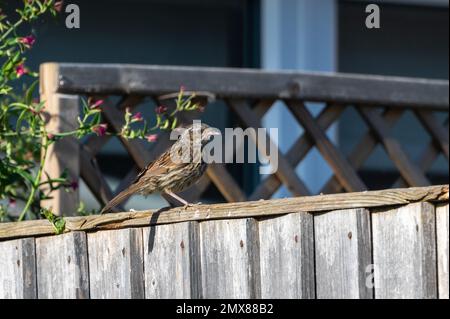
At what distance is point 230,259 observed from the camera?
3898 millimetres

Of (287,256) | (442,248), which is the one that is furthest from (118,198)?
(442,248)

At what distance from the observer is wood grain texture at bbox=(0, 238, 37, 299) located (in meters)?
4.33

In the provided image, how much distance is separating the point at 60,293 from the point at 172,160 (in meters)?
1.53

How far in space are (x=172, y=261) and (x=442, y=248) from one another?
0.99 metres

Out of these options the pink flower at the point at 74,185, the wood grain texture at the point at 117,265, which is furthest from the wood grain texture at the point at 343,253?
the pink flower at the point at 74,185

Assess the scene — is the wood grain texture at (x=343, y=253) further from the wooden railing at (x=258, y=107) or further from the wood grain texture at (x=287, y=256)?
the wooden railing at (x=258, y=107)

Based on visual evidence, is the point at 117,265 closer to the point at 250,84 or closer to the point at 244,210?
the point at 244,210

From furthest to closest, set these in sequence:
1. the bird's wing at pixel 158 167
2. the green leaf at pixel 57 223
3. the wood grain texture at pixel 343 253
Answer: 1. the bird's wing at pixel 158 167
2. the green leaf at pixel 57 223
3. the wood grain texture at pixel 343 253

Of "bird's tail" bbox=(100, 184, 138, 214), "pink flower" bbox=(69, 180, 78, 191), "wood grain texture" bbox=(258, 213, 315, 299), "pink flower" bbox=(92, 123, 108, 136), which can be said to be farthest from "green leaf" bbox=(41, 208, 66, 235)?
"pink flower" bbox=(69, 180, 78, 191)

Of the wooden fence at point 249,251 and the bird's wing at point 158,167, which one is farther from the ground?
the bird's wing at point 158,167

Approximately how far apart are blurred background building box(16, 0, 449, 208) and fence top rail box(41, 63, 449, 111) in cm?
78

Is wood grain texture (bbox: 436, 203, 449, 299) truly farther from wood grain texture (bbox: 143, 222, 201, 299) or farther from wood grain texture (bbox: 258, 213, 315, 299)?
wood grain texture (bbox: 143, 222, 201, 299)

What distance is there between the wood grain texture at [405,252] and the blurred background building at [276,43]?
436cm

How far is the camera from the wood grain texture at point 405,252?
3.42 m
